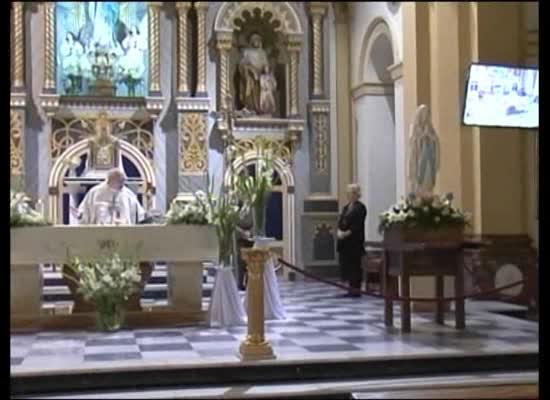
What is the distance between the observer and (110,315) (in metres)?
8.08

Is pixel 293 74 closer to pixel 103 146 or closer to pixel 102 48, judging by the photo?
pixel 102 48

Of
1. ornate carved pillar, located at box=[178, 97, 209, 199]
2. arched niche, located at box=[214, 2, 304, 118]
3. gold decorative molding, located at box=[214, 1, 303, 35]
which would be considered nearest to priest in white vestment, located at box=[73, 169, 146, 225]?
ornate carved pillar, located at box=[178, 97, 209, 199]

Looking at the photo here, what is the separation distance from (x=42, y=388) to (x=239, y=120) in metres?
9.86

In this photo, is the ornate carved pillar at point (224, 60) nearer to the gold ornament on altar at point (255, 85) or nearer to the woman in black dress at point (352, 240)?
the gold ornament on altar at point (255, 85)

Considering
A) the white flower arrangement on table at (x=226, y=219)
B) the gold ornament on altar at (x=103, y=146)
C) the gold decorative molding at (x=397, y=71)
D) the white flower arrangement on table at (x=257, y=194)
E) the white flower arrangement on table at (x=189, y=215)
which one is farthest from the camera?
the gold ornament on altar at (x=103, y=146)

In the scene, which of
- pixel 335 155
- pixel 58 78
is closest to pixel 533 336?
pixel 335 155

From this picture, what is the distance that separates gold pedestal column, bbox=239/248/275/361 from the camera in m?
6.25

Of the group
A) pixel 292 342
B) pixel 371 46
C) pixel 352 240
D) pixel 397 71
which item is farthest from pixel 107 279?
pixel 371 46

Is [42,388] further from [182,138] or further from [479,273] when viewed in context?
[182,138]

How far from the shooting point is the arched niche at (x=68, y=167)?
14.3 meters

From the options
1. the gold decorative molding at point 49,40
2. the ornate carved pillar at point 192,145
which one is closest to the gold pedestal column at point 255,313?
the ornate carved pillar at point 192,145

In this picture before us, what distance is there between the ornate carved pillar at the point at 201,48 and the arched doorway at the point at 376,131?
283cm

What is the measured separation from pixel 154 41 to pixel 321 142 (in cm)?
356

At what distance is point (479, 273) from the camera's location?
10508mm
